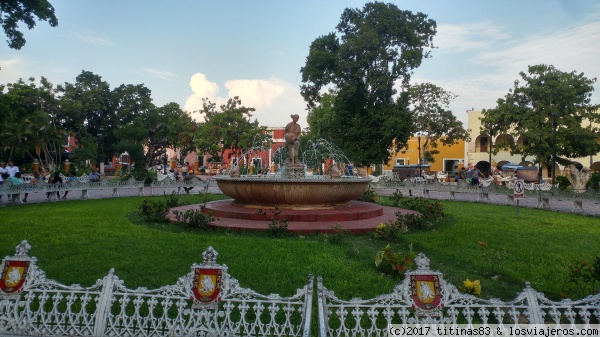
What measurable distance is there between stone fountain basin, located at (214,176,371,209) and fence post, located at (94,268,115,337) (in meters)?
7.05

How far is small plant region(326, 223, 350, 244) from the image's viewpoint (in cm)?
840

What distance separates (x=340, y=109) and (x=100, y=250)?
2091cm

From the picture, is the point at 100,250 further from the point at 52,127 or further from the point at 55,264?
the point at 52,127

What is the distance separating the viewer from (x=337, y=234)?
8547mm

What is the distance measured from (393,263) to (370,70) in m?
20.9

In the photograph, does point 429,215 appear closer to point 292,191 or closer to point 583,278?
point 292,191

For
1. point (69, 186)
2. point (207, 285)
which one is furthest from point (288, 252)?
point (69, 186)

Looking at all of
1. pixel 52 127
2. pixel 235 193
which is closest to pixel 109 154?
pixel 52 127

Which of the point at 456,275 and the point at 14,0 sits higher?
the point at 14,0

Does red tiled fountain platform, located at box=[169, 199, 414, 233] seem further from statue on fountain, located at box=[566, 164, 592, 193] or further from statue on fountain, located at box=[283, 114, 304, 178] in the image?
statue on fountain, located at box=[566, 164, 592, 193]

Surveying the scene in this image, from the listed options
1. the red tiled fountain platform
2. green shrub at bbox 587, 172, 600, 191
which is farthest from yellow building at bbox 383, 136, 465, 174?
the red tiled fountain platform

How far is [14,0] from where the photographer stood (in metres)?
14.0

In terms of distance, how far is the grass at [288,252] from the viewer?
5.92 meters

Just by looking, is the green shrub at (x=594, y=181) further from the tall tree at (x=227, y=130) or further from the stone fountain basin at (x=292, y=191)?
the tall tree at (x=227, y=130)
